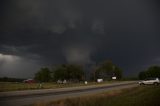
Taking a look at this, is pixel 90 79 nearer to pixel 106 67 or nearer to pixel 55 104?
pixel 106 67

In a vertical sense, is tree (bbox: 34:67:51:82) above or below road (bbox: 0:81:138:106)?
above

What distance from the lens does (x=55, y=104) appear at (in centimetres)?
1892

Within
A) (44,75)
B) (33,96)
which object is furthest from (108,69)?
(33,96)

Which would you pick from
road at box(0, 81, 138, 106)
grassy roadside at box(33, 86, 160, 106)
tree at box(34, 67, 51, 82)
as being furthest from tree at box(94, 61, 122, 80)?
grassy roadside at box(33, 86, 160, 106)

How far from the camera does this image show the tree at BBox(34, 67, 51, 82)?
414ft

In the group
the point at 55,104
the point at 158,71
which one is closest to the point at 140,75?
the point at 158,71

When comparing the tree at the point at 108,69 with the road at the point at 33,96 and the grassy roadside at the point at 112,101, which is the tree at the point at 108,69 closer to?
the road at the point at 33,96

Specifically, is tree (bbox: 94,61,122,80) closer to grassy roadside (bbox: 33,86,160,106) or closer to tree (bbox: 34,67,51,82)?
tree (bbox: 34,67,51,82)

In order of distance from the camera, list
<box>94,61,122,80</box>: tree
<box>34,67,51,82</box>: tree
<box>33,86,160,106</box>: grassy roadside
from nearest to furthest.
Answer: <box>33,86,160,106</box>: grassy roadside < <box>94,61,122,80</box>: tree < <box>34,67,51,82</box>: tree

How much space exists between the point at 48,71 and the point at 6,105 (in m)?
110

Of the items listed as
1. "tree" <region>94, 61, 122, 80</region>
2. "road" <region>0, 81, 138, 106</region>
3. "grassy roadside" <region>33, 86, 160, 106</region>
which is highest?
"tree" <region>94, 61, 122, 80</region>

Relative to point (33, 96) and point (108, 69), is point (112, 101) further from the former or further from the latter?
point (108, 69)

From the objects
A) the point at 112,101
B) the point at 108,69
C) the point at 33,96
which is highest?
the point at 108,69

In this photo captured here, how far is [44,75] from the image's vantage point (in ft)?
412
